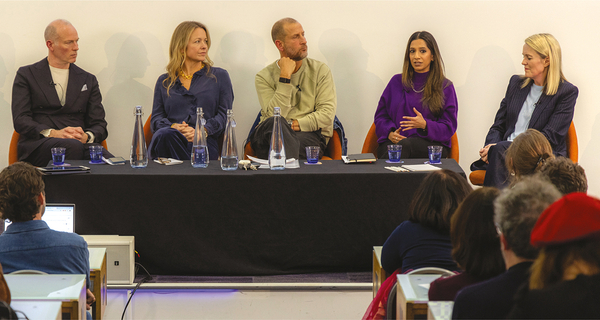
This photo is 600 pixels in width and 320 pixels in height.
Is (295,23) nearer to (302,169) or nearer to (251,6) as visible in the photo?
(251,6)

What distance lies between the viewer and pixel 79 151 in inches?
145

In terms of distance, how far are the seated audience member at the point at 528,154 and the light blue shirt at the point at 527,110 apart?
1.29 metres

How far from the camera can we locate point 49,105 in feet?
12.9

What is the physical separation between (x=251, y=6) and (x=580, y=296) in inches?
156

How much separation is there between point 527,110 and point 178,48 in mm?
2458

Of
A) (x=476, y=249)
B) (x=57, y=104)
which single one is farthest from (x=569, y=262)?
(x=57, y=104)

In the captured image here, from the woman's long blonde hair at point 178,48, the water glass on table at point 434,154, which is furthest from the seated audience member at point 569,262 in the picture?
the woman's long blonde hair at point 178,48

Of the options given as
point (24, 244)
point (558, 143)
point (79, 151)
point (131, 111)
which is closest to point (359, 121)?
point (558, 143)

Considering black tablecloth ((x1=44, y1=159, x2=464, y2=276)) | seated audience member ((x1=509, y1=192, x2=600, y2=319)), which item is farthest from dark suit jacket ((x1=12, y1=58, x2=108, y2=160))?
seated audience member ((x1=509, y1=192, x2=600, y2=319))

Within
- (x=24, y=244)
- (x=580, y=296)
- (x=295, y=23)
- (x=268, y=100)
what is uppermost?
(x=295, y=23)

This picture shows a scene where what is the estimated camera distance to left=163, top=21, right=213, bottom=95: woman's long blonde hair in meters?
3.95

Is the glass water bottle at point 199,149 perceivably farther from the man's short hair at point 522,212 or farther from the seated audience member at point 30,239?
the man's short hair at point 522,212

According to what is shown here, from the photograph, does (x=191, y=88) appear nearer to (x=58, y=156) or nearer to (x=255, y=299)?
(x=58, y=156)

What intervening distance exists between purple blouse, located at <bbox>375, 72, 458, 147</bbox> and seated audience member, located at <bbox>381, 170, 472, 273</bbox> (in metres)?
1.98
